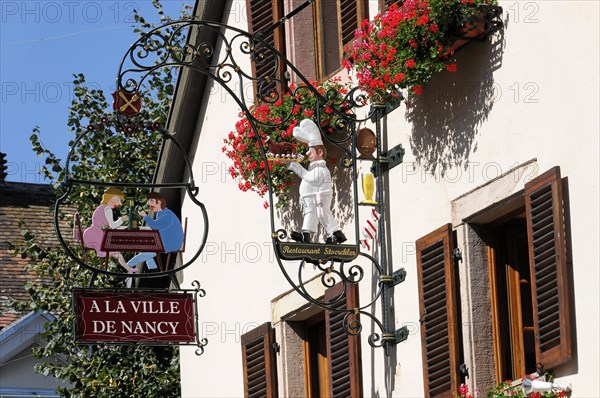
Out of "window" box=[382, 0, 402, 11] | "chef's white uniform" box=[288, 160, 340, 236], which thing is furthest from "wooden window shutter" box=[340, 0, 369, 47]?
"chef's white uniform" box=[288, 160, 340, 236]

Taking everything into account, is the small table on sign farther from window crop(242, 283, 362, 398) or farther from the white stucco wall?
the white stucco wall

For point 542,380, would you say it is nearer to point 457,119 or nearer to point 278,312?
point 457,119

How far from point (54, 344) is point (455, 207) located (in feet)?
34.0

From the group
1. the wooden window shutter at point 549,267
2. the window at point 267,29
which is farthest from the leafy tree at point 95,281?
the wooden window shutter at point 549,267

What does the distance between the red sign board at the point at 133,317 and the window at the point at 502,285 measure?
1.94m

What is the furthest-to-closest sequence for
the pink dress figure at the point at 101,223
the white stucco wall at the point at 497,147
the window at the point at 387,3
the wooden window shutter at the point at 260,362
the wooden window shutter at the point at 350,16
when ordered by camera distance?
1. the wooden window shutter at the point at 260,362
2. the wooden window shutter at the point at 350,16
3. the window at the point at 387,3
4. the pink dress figure at the point at 101,223
5. the white stucco wall at the point at 497,147

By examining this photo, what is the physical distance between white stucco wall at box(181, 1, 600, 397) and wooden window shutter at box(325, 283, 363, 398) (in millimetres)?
96

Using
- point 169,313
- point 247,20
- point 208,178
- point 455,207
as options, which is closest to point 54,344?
point 208,178

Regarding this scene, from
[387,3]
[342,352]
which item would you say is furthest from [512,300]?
[387,3]

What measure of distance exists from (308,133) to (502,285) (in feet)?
6.14

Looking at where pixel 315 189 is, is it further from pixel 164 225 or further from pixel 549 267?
pixel 549 267

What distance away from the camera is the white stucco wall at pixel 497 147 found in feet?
40.9

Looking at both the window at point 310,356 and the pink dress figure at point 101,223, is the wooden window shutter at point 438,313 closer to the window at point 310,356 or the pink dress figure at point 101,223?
the window at point 310,356

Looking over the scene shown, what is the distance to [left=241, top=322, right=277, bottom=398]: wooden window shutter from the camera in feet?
56.0
